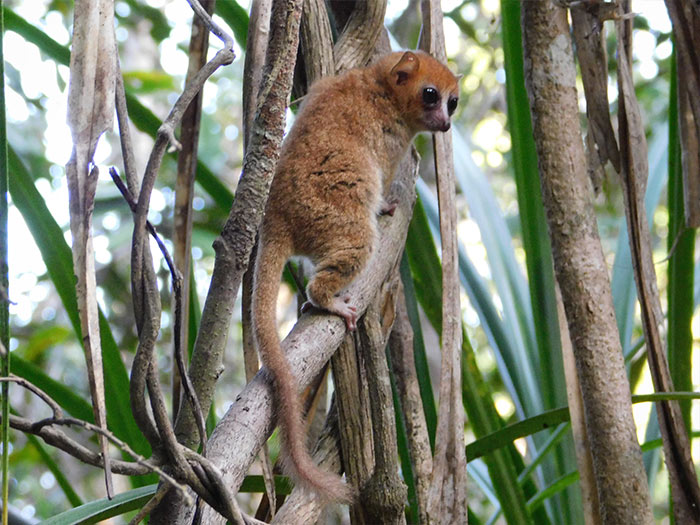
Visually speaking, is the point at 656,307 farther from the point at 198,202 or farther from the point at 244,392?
the point at 198,202

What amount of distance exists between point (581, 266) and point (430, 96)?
4.19ft

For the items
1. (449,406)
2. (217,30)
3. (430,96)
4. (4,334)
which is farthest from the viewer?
(430,96)

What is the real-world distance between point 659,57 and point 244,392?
4.96 m

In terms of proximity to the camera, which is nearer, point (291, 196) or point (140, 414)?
point (140, 414)

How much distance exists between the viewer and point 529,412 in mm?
2090

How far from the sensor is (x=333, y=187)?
2.23 m

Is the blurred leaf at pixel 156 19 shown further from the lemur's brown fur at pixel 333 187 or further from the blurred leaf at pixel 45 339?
the lemur's brown fur at pixel 333 187

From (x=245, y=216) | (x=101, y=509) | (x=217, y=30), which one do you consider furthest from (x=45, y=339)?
(x=217, y=30)

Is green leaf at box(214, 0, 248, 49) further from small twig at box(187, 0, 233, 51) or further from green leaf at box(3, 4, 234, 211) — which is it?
small twig at box(187, 0, 233, 51)

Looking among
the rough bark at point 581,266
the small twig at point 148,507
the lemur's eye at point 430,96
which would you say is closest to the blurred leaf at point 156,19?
the lemur's eye at point 430,96

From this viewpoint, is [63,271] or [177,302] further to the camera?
[63,271]

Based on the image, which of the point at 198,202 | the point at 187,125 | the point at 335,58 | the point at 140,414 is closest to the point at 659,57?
the point at 198,202

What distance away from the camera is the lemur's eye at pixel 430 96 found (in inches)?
111

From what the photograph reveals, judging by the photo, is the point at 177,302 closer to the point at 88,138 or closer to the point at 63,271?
the point at 88,138
